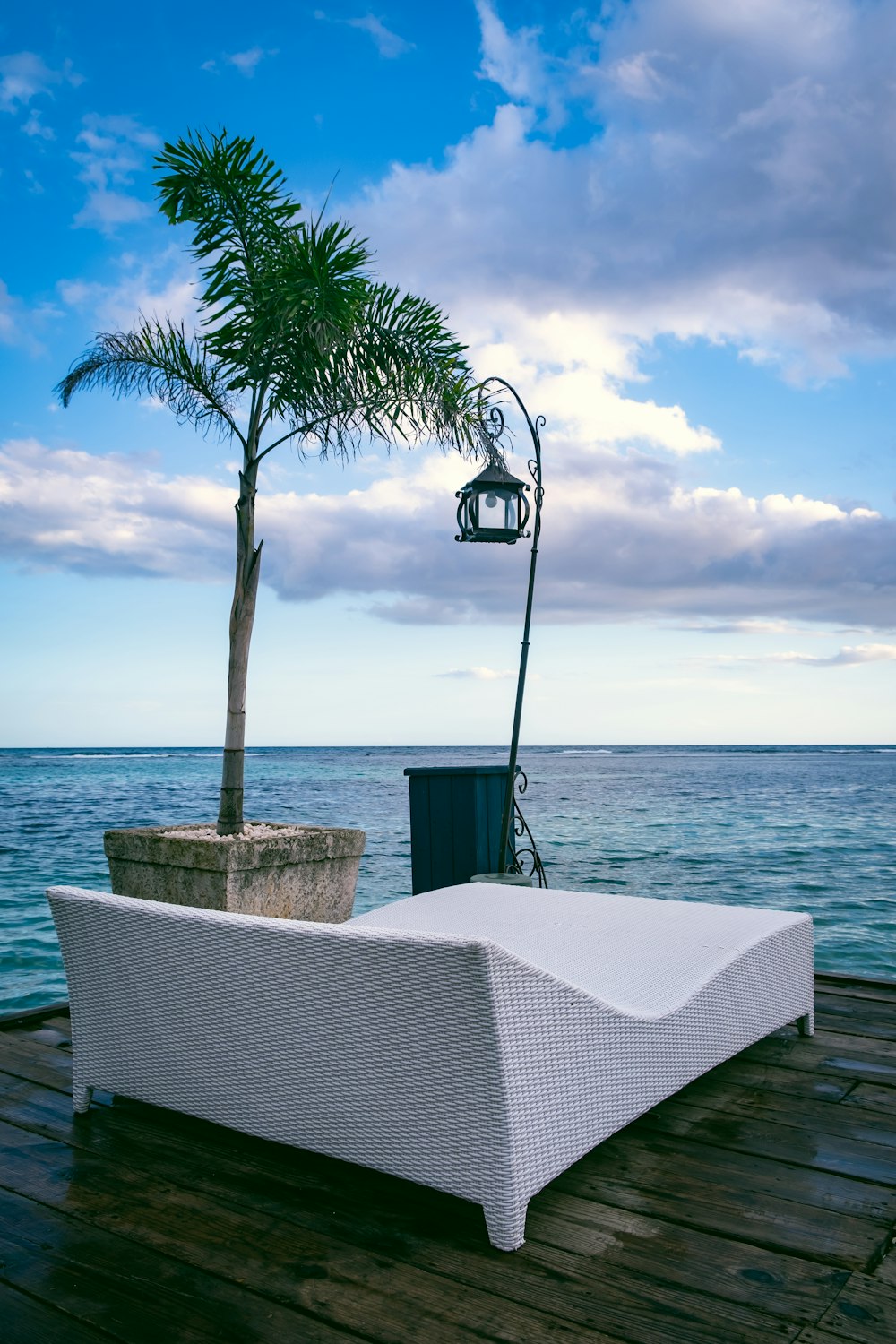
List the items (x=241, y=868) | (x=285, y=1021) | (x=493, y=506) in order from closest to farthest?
(x=285, y=1021) → (x=241, y=868) → (x=493, y=506)

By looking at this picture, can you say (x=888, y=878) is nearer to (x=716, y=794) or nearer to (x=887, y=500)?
(x=887, y=500)

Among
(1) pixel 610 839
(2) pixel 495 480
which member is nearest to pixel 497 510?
(2) pixel 495 480

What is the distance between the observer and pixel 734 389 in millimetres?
9516

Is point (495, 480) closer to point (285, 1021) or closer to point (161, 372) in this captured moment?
point (161, 372)

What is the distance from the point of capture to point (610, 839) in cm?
1528

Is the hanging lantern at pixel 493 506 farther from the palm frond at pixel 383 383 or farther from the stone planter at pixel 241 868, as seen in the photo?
the stone planter at pixel 241 868

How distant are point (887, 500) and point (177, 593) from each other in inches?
485

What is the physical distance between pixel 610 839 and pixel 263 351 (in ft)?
39.3

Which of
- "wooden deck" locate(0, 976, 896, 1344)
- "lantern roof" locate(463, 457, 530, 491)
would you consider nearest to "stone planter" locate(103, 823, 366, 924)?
"wooden deck" locate(0, 976, 896, 1344)

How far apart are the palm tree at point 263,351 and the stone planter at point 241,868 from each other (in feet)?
0.92

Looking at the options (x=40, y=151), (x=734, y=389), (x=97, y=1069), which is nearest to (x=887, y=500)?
(x=734, y=389)

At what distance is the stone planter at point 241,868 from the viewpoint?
432 centimetres

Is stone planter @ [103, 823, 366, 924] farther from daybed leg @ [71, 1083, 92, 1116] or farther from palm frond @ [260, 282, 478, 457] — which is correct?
palm frond @ [260, 282, 478, 457]

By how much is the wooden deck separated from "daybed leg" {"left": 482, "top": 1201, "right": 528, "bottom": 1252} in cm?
3
